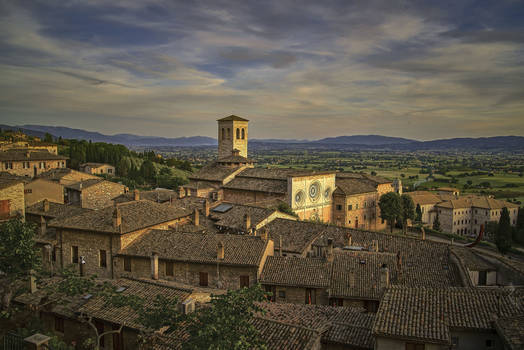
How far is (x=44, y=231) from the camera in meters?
25.4

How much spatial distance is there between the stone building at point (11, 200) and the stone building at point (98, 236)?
3880mm

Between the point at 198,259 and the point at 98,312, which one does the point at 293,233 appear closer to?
the point at 198,259

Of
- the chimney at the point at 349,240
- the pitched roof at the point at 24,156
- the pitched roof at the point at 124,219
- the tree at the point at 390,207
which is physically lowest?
the tree at the point at 390,207

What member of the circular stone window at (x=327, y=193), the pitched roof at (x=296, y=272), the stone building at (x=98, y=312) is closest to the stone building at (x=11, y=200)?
the stone building at (x=98, y=312)

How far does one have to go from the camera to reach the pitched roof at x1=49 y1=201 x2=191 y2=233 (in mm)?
22348

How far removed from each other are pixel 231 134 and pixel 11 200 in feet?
125

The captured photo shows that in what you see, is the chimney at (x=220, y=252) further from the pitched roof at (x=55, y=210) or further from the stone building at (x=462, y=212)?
the stone building at (x=462, y=212)

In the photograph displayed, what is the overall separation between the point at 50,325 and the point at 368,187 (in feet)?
143

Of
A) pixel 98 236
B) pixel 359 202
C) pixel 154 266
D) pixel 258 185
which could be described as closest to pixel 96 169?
pixel 258 185

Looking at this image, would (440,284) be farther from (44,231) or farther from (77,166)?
(77,166)

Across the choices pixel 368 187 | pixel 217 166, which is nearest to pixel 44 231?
pixel 217 166

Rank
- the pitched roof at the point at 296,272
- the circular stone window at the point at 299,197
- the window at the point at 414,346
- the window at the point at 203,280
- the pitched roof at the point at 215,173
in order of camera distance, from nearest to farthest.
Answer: the window at the point at 414,346
the pitched roof at the point at 296,272
the window at the point at 203,280
the circular stone window at the point at 299,197
the pitched roof at the point at 215,173

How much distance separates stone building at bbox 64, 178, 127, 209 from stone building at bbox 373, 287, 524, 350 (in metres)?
28.9

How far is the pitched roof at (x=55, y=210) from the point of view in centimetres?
2752
